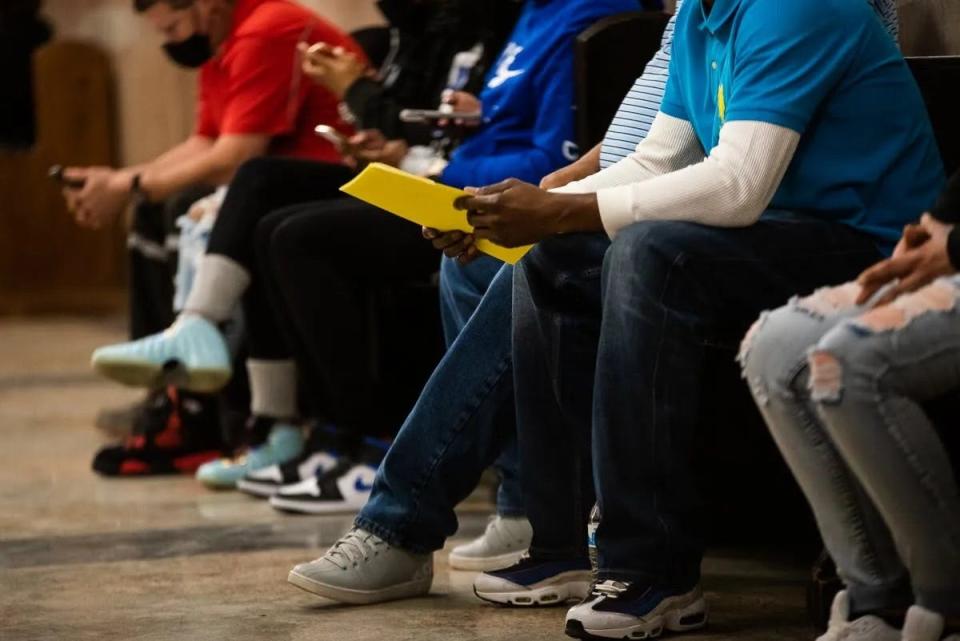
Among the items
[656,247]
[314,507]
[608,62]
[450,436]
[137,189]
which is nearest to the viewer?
[656,247]

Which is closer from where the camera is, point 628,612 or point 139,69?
point 628,612

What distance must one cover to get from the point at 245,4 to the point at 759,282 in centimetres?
235

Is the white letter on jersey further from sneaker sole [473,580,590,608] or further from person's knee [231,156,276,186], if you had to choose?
sneaker sole [473,580,590,608]

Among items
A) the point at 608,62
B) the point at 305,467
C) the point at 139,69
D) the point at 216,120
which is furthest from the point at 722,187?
the point at 139,69

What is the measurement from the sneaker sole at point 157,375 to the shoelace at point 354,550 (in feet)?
3.93

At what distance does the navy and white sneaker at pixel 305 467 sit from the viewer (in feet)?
11.6

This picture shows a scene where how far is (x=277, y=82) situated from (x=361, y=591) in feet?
5.89

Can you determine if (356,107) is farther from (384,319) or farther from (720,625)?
(720,625)

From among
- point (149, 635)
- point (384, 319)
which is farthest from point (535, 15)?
point (149, 635)

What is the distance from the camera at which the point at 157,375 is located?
3.64 meters

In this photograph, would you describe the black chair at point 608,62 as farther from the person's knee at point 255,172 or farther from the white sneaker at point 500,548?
the person's knee at point 255,172

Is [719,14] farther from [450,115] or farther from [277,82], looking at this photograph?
[277,82]

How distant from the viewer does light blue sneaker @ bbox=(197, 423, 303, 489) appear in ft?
12.2

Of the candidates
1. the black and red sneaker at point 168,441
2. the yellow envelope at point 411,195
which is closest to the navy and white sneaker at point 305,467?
the black and red sneaker at point 168,441
